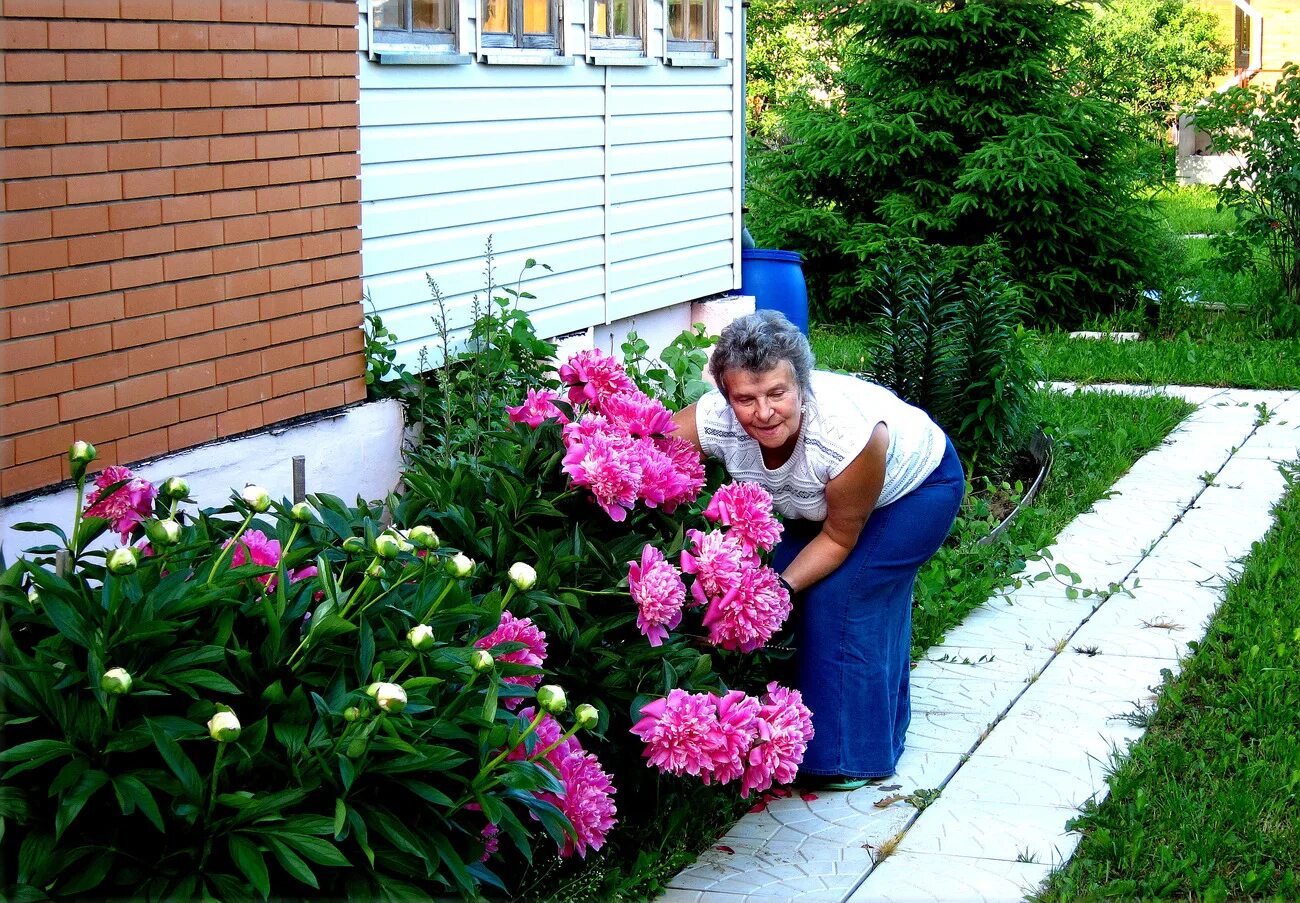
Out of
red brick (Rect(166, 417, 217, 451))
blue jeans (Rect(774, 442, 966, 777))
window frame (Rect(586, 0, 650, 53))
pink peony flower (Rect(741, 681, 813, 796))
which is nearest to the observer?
pink peony flower (Rect(741, 681, 813, 796))

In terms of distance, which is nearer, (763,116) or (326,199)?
(326,199)

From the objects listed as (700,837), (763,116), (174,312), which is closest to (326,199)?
(174,312)

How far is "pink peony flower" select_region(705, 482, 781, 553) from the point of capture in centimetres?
360

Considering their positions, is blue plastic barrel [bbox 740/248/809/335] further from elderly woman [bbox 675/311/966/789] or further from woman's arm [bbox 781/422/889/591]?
woman's arm [bbox 781/422/889/591]

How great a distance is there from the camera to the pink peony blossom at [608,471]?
3.38 m

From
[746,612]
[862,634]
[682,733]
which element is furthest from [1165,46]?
[682,733]

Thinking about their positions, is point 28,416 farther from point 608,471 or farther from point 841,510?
point 841,510

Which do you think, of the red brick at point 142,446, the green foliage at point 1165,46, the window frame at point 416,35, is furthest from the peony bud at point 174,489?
the green foliage at point 1165,46

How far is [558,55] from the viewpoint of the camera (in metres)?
6.78

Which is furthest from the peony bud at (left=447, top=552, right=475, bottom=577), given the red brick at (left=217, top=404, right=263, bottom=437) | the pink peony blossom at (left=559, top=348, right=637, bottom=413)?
the red brick at (left=217, top=404, right=263, bottom=437)

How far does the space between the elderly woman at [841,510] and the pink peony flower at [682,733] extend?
0.86 metres

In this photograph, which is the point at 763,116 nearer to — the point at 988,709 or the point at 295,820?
the point at 988,709

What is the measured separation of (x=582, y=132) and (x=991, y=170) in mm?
6515

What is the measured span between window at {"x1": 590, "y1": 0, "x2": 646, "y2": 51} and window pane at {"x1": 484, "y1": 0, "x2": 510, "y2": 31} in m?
0.78
